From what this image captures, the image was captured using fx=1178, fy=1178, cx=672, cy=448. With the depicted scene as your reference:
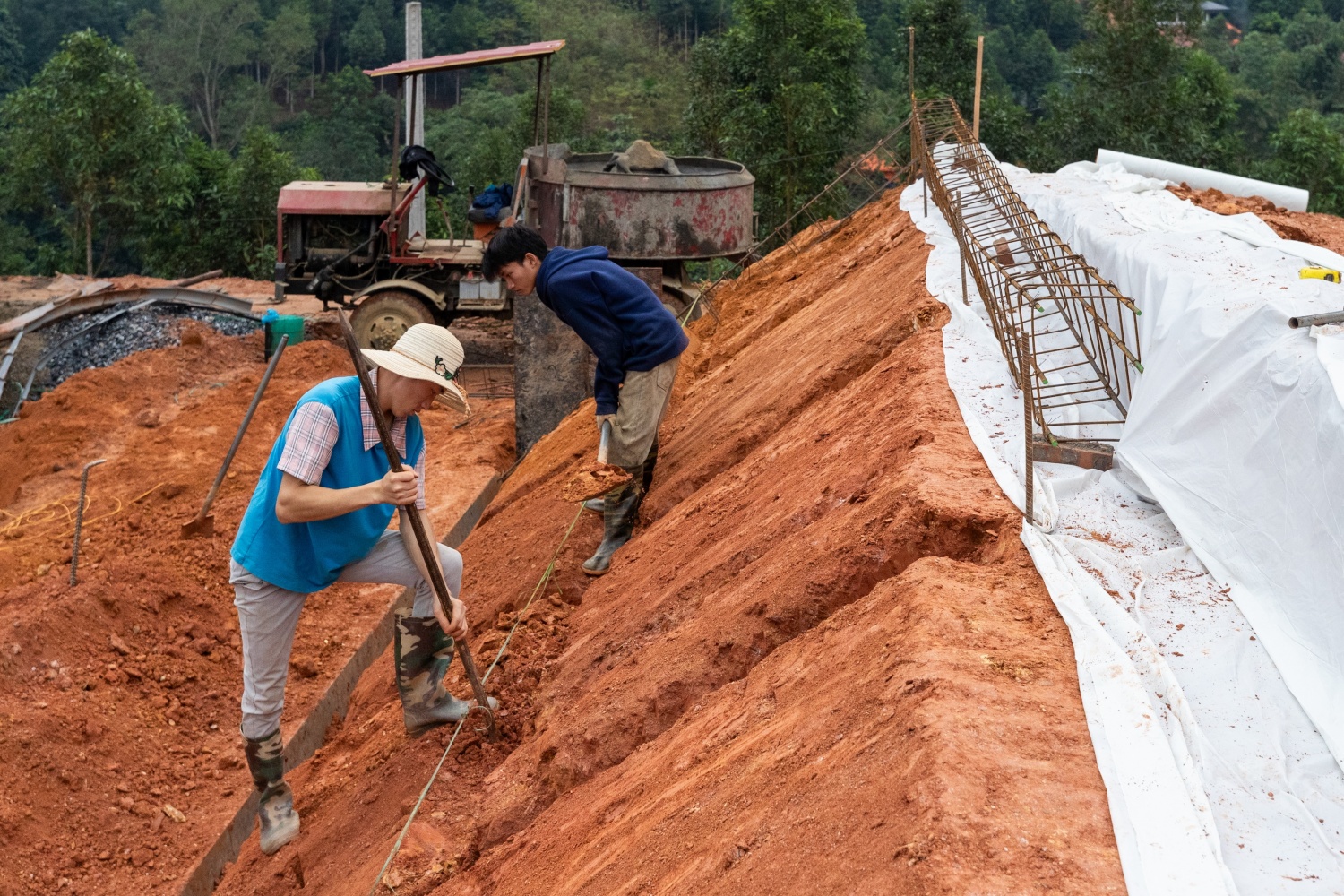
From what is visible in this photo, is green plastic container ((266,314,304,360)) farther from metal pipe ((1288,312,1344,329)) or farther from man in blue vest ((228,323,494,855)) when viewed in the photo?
metal pipe ((1288,312,1344,329))

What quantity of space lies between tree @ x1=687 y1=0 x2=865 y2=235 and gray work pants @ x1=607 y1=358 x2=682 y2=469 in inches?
571

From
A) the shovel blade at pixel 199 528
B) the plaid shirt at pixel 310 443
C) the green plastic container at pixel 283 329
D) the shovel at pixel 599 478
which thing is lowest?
the shovel blade at pixel 199 528

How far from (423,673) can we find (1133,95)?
21.6 meters

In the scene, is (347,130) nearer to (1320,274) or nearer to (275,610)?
(275,610)

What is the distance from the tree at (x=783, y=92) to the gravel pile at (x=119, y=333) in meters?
8.78

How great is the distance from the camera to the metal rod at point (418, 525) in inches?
147

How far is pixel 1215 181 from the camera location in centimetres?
1145

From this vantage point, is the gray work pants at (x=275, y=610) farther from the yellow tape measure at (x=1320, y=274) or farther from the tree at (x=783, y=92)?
the tree at (x=783, y=92)

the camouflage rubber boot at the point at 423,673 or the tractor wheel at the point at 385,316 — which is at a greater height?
the tractor wheel at the point at 385,316

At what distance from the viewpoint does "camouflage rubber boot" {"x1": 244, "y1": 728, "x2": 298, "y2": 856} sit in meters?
4.21

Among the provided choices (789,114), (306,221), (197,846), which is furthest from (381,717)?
(789,114)

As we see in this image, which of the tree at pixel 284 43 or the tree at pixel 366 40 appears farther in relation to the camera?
the tree at pixel 366 40

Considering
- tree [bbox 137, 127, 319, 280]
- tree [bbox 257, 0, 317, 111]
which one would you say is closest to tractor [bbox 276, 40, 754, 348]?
tree [bbox 137, 127, 319, 280]

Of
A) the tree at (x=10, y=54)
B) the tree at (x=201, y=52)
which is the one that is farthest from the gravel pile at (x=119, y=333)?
the tree at (x=10, y=54)
